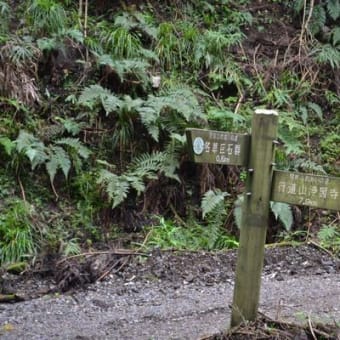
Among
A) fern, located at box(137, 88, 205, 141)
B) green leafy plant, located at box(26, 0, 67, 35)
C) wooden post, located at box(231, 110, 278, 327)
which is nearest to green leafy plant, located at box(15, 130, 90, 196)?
fern, located at box(137, 88, 205, 141)

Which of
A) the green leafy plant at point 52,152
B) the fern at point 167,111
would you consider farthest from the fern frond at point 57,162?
the fern at point 167,111

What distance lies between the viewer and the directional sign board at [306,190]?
12.4 feet

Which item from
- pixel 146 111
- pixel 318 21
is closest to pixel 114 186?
pixel 146 111

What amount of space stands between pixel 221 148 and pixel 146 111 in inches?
153

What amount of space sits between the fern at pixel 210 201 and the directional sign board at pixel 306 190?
3151mm

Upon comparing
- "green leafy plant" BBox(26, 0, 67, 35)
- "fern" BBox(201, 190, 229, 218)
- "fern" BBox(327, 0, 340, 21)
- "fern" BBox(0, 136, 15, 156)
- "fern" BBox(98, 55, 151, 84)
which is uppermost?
"fern" BBox(327, 0, 340, 21)

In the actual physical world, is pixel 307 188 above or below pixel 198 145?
below

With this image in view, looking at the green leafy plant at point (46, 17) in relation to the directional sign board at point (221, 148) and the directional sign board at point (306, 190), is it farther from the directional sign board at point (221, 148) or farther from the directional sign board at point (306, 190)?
the directional sign board at point (306, 190)

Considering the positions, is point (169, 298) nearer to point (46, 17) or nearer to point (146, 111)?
point (146, 111)

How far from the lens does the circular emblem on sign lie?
3.83m

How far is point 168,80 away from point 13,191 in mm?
2984

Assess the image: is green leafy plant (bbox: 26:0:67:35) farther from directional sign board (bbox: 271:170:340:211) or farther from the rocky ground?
directional sign board (bbox: 271:170:340:211)

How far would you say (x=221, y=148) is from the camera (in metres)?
3.86

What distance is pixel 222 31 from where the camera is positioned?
32.0ft
